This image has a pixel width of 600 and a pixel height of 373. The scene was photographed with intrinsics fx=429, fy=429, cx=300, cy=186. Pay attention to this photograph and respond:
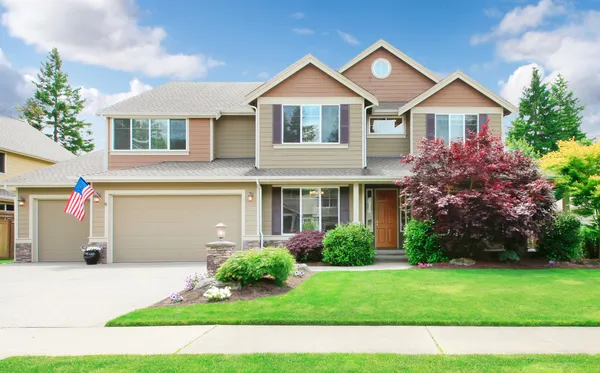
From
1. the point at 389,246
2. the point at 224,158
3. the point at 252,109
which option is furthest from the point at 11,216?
the point at 389,246

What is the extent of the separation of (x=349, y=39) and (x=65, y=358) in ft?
65.0

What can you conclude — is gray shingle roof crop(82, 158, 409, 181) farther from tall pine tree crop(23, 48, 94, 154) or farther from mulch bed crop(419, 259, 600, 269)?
tall pine tree crop(23, 48, 94, 154)

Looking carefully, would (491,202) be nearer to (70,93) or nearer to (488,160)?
(488,160)

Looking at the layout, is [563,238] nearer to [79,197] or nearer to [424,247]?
[424,247]

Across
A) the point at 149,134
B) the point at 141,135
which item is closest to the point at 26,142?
the point at 141,135

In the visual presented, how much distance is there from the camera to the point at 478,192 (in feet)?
38.7

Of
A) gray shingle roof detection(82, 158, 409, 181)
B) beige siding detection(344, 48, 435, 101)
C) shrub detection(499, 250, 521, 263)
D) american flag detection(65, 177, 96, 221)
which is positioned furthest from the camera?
beige siding detection(344, 48, 435, 101)

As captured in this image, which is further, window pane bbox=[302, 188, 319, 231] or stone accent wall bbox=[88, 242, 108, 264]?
window pane bbox=[302, 188, 319, 231]

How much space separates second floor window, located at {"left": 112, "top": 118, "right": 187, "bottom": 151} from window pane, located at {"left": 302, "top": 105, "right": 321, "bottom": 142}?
4605 mm

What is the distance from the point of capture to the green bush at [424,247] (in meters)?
12.8

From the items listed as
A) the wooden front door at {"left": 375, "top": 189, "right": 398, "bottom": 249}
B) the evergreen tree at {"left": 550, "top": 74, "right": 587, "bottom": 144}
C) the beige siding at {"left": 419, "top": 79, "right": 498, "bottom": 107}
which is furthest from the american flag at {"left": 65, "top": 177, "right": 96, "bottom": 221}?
the evergreen tree at {"left": 550, "top": 74, "right": 587, "bottom": 144}

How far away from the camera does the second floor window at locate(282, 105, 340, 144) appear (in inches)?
599

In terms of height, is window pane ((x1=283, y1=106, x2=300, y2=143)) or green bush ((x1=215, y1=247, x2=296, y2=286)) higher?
window pane ((x1=283, y1=106, x2=300, y2=143))

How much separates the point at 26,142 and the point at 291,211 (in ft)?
59.9
